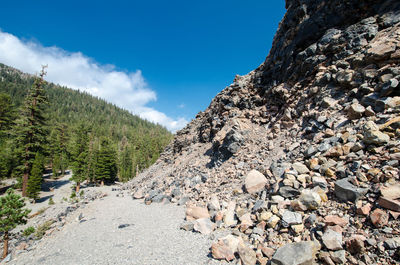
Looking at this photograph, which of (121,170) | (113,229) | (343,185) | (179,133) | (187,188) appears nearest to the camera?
(343,185)

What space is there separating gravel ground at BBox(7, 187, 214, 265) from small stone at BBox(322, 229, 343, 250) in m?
4.44

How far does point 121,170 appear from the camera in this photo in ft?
169

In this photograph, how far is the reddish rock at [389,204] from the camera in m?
5.19

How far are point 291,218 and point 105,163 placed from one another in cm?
4432

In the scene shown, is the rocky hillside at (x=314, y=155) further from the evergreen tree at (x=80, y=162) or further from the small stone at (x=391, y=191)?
the evergreen tree at (x=80, y=162)

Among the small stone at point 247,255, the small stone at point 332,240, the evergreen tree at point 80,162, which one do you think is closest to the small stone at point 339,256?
the small stone at point 332,240

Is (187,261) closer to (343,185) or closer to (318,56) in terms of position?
(343,185)

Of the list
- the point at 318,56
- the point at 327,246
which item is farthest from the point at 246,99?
the point at 327,246

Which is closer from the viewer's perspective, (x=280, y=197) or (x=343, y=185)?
(x=343, y=185)

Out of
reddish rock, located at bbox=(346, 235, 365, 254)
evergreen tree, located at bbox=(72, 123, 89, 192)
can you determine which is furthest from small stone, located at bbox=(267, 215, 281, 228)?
evergreen tree, located at bbox=(72, 123, 89, 192)

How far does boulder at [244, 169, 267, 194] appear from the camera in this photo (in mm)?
11125

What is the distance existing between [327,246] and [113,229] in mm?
12208

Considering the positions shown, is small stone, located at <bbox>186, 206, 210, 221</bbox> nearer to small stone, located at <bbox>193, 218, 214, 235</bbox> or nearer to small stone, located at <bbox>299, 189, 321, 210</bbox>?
small stone, located at <bbox>193, 218, 214, 235</bbox>

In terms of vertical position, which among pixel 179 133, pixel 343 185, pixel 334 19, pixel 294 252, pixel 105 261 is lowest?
pixel 105 261
